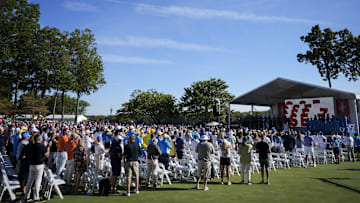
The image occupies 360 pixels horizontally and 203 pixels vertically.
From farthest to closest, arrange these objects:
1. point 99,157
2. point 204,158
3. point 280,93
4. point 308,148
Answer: point 280,93
point 308,148
point 204,158
point 99,157

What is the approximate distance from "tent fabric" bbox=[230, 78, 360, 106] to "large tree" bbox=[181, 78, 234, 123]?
12.1 m

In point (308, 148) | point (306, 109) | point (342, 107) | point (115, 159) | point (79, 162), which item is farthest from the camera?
point (306, 109)

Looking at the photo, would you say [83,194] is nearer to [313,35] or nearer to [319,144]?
[319,144]

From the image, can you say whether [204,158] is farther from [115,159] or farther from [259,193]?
[115,159]

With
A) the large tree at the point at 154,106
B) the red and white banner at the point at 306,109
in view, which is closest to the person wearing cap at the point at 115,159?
Answer: the red and white banner at the point at 306,109

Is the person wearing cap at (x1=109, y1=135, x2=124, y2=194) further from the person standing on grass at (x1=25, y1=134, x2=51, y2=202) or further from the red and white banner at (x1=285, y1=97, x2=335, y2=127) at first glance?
the red and white banner at (x1=285, y1=97, x2=335, y2=127)

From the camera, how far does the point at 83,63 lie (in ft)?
113

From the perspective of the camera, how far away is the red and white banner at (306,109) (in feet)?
67.3

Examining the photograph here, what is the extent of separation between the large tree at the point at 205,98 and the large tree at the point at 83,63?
1481 centimetres

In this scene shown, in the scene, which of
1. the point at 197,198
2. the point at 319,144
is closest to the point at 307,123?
the point at 319,144

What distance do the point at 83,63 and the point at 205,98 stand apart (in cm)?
1875

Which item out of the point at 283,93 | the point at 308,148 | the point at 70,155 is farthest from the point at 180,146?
the point at 283,93

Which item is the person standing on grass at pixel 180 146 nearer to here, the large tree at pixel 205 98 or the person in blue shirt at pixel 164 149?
the person in blue shirt at pixel 164 149

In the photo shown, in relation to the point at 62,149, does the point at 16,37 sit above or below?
above
